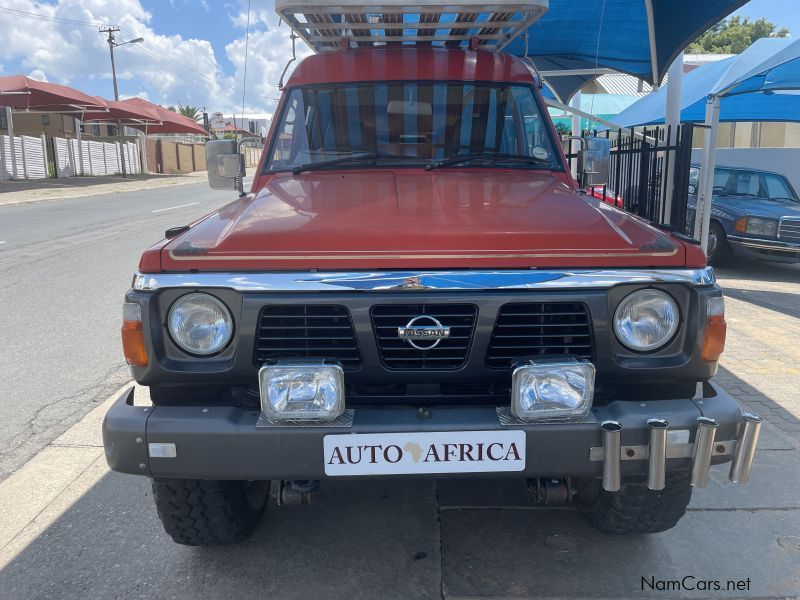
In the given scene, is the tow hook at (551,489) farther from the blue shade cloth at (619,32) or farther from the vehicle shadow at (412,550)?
the blue shade cloth at (619,32)

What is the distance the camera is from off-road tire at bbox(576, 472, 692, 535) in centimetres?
274

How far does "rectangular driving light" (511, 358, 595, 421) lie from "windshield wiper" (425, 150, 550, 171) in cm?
161

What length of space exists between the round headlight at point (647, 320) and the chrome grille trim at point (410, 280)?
0.27ft

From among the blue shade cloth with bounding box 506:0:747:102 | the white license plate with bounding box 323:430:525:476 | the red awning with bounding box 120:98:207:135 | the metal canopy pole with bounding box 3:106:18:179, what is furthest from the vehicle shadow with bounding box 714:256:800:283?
the red awning with bounding box 120:98:207:135

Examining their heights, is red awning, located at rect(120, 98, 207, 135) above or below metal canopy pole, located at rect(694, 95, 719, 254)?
above

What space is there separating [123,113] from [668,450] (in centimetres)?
3640

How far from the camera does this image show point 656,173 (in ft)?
23.7

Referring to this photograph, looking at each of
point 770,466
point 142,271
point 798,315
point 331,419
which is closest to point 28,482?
point 142,271

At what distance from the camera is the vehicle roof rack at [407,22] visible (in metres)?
3.87

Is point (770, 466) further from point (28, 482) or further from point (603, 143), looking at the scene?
point (28, 482)

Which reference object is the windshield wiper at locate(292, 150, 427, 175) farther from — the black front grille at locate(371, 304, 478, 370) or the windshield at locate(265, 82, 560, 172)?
the black front grille at locate(371, 304, 478, 370)

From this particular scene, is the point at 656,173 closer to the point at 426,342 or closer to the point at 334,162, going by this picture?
the point at 334,162

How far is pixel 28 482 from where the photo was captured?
3.49 metres

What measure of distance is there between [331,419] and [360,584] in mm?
824
